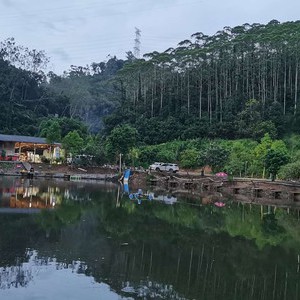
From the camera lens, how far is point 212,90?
180 ft

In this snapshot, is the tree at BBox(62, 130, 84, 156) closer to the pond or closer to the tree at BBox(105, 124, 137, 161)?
the tree at BBox(105, 124, 137, 161)

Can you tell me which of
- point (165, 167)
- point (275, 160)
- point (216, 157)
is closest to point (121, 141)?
point (165, 167)

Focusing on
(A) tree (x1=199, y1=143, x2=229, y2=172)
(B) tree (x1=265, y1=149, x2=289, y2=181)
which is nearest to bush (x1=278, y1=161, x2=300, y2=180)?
(B) tree (x1=265, y1=149, x2=289, y2=181)

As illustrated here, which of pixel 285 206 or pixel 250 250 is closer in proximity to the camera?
pixel 250 250

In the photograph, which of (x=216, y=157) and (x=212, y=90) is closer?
(x=216, y=157)

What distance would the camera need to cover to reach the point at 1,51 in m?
75.8

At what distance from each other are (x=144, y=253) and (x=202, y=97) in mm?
45477

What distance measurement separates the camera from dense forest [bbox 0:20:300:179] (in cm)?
4566

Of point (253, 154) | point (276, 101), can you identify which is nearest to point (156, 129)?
point (276, 101)

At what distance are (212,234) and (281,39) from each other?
37.7m

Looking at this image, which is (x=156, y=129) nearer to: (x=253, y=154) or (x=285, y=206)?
(x=253, y=154)

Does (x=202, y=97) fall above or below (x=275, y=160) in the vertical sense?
above

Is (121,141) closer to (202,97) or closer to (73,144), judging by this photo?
(73,144)

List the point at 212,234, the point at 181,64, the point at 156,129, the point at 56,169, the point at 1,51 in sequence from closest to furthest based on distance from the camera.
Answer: the point at 212,234, the point at 56,169, the point at 156,129, the point at 181,64, the point at 1,51
